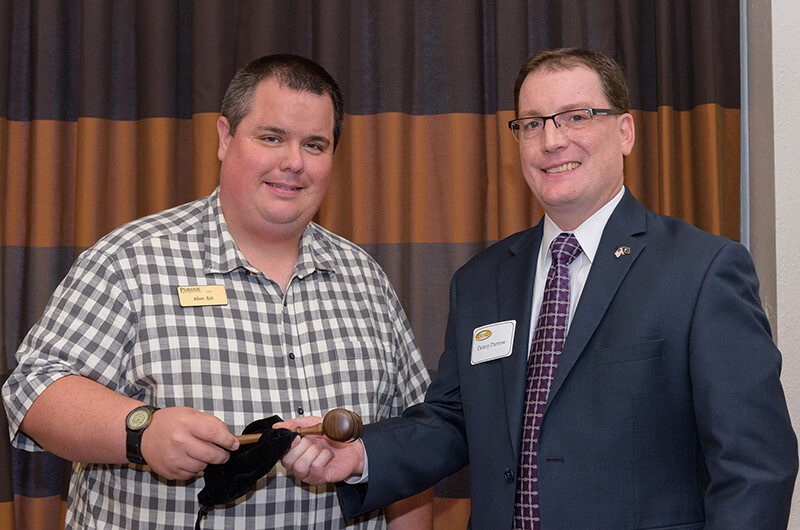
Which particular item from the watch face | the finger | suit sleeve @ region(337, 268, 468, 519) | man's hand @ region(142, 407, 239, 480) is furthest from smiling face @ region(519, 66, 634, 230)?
the watch face

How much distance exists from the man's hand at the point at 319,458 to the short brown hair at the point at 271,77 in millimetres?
862

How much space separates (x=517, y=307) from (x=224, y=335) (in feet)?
2.52

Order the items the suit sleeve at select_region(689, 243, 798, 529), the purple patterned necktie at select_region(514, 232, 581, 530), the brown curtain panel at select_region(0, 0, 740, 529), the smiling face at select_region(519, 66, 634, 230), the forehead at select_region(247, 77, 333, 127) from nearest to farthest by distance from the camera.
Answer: the suit sleeve at select_region(689, 243, 798, 529)
the purple patterned necktie at select_region(514, 232, 581, 530)
the smiling face at select_region(519, 66, 634, 230)
the forehead at select_region(247, 77, 333, 127)
the brown curtain panel at select_region(0, 0, 740, 529)

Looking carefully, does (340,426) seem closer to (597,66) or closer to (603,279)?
(603,279)

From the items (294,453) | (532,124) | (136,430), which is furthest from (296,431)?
(532,124)

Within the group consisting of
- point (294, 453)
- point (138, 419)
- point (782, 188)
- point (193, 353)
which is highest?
point (782, 188)

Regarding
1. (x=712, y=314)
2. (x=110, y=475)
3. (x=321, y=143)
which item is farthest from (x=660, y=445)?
(x=110, y=475)

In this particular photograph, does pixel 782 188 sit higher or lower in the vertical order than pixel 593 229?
higher

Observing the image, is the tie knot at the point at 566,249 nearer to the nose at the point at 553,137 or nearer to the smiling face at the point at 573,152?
the smiling face at the point at 573,152

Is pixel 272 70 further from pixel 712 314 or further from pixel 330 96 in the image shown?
pixel 712 314

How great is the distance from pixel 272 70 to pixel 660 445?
137cm

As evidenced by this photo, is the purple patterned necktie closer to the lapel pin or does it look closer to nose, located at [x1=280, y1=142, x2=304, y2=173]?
the lapel pin

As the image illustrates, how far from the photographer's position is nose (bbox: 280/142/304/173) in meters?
1.92

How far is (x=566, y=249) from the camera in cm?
183
